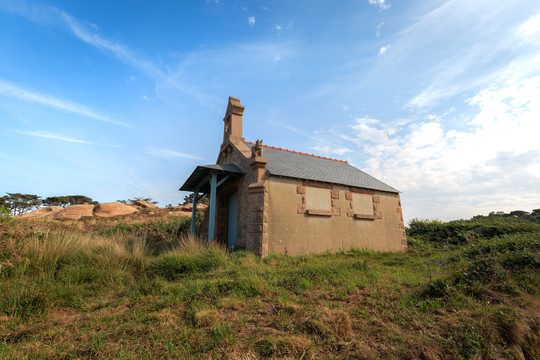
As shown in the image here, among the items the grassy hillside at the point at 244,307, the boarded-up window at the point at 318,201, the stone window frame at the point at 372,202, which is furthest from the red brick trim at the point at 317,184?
the grassy hillside at the point at 244,307

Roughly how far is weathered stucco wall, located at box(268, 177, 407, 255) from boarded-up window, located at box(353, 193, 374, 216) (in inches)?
5.2

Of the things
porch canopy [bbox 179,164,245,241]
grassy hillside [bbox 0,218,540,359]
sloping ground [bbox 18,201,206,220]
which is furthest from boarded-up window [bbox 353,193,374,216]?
sloping ground [bbox 18,201,206,220]

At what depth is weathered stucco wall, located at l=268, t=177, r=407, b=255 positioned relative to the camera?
9.67m

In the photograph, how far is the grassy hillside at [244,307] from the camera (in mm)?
3109

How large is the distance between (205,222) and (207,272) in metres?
7.88

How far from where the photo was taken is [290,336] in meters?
3.29

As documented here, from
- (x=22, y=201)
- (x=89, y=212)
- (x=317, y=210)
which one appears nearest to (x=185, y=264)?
(x=317, y=210)

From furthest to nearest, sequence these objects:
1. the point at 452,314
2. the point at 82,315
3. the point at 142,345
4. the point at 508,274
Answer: the point at 508,274, the point at 82,315, the point at 452,314, the point at 142,345

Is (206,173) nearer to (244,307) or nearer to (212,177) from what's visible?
(212,177)

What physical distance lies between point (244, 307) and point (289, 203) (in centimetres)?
580

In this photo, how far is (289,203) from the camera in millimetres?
10016

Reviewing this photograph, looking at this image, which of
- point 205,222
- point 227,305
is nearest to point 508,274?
point 227,305

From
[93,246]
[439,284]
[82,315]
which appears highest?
[93,246]

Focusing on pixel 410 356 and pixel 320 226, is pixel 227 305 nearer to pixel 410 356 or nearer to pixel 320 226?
pixel 410 356
